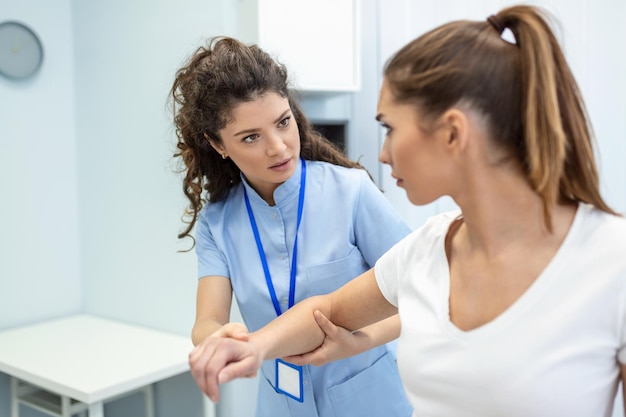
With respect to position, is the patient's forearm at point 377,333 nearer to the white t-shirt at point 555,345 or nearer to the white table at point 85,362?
the white t-shirt at point 555,345

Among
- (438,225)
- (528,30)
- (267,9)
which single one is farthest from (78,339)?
(528,30)

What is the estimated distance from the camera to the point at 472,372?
880mm

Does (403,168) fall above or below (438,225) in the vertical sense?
above

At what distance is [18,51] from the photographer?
9.96 feet

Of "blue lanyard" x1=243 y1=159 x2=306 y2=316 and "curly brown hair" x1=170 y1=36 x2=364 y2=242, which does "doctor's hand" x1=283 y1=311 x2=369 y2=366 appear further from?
"curly brown hair" x1=170 y1=36 x2=364 y2=242

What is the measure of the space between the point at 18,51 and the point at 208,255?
2020 mm

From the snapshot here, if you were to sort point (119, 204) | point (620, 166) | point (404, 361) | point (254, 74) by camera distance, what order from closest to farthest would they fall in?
1. point (404, 361)
2. point (254, 74)
3. point (620, 166)
4. point (119, 204)

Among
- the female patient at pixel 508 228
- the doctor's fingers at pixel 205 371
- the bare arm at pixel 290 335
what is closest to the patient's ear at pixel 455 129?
the female patient at pixel 508 228

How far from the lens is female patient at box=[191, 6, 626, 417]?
0.83 metres

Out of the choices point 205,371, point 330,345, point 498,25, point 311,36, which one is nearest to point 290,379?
point 330,345

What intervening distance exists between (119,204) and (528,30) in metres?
2.54

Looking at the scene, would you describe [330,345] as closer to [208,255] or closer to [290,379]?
[290,379]

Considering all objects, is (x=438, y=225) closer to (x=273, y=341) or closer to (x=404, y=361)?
(x=404, y=361)

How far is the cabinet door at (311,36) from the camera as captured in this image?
227 centimetres
